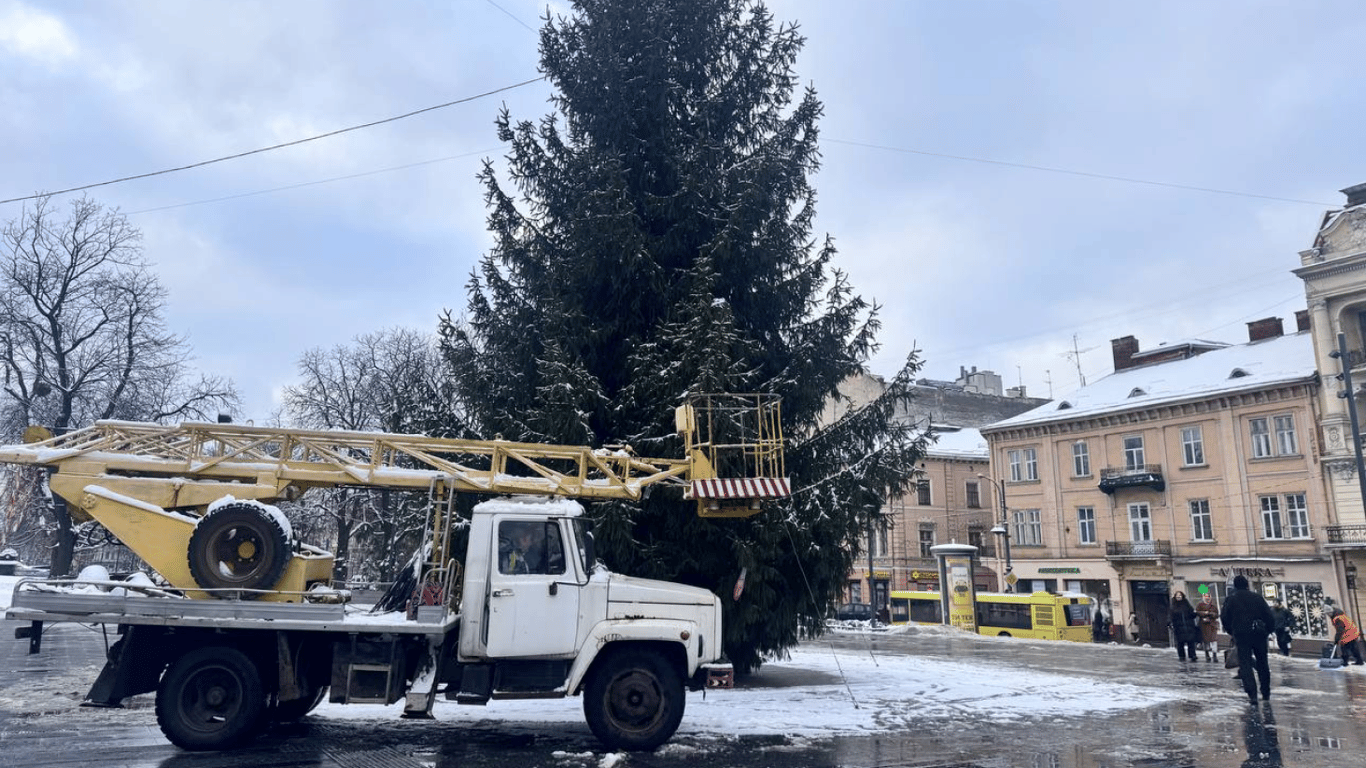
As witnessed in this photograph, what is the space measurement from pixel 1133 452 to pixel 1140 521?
318 cm

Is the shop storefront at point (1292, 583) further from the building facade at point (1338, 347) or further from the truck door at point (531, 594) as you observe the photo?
the truck door at point (531, 594)

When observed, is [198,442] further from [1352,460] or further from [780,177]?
[1352,460]

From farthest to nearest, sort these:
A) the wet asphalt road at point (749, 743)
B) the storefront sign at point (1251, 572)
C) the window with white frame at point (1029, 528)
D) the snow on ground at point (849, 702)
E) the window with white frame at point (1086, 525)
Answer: the window with white frame at point (1029, 528)
the window with white frame at point (1086, 525)
the storefront sign at point (1251, 572)
the snow on ground at point (849, 702)
the wet asphalt road at point (749, 743)

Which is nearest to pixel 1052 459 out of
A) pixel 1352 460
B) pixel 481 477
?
pixel 1352 460

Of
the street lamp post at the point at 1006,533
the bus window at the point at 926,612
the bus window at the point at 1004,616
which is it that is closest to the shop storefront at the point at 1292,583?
the street lamp post at the point at 1006,533

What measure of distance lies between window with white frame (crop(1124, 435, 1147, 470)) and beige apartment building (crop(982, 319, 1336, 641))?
5 cm

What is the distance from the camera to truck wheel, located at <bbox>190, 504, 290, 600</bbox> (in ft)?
33.0

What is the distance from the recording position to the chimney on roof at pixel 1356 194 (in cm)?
3559

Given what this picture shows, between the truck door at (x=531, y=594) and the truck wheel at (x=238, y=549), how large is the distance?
248 centimetres

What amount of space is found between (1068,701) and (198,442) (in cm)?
1299

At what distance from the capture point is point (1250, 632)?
558 inches

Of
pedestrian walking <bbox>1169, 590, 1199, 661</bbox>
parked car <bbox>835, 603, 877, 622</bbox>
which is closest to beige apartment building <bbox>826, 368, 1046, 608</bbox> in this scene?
parked car <bbox>835, 603, 877, 622</bbox>

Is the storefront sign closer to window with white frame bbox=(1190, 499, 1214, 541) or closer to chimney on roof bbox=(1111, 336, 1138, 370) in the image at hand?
window with white frame bbox=(1190, 499, 1214, 541)

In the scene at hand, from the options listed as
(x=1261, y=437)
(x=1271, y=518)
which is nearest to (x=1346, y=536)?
(x=1271, y=518)
